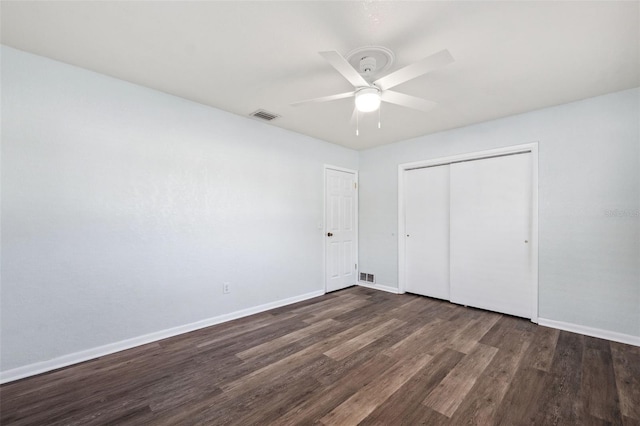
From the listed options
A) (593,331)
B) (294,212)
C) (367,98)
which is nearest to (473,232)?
(593,331)

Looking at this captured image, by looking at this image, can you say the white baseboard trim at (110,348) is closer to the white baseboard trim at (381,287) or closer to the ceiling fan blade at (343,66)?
the white baseboard trim at (381,287)

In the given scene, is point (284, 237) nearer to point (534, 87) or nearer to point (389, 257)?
point (389, 257)

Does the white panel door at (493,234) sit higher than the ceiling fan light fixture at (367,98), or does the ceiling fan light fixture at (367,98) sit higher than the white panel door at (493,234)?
the ceiling fan light fixture at (367,98)

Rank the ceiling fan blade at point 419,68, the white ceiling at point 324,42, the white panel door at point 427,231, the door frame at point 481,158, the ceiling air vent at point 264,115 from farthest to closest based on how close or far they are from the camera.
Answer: the white panel door at point 427,231 → the ceiling air vent at point 264,115 → the door frame at point 481,158 → the white ceiling at point 324,42 → the ceiling fan blade at point 419,68

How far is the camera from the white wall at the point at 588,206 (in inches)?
106

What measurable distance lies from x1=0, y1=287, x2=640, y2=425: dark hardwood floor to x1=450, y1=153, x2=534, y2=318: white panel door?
1.86 feet

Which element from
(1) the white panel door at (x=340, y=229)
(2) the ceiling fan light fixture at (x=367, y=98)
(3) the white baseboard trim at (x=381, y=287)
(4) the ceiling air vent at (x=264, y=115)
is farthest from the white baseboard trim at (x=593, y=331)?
(4) the ceiling air vent at (x=264, y=115)

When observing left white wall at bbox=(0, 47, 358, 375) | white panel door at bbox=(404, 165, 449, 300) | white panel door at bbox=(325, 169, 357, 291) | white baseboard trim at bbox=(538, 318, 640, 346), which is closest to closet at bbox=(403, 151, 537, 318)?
white panel door at bbox=(404, 165, 449, 300)

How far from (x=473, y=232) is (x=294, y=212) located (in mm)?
2543

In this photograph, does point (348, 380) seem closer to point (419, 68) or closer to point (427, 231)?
point (419, 68)

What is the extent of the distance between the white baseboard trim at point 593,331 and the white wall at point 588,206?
36 mm

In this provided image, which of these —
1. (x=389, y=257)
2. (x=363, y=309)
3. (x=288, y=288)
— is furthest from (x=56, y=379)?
(x=389, y=257)

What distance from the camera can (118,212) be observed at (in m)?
2.53

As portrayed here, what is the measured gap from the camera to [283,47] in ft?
6.68
